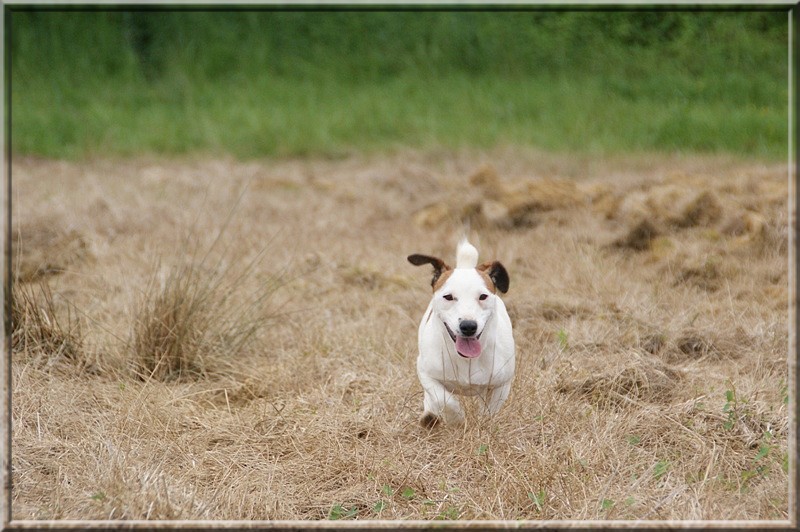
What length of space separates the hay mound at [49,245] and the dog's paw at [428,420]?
366 cm

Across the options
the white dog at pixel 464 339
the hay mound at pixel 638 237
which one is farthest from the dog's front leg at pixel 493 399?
the hay mound at pixel 638 237

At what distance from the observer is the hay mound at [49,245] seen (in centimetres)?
699

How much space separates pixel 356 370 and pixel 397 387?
0.43 metres

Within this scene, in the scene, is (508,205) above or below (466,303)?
above

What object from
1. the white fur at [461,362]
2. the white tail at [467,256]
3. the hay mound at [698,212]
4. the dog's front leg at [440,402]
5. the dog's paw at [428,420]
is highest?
the hay mound at [698,212]

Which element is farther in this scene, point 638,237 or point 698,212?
point 698,212

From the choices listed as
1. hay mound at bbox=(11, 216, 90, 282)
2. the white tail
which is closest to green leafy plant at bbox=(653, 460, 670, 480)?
the white tail

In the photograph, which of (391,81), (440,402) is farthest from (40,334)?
(391,81)

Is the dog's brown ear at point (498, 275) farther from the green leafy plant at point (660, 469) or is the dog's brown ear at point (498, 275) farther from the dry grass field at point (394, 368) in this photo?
the green leafy plant at point (660, 469)

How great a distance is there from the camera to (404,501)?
3.75m

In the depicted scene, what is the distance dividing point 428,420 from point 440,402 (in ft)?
0.83

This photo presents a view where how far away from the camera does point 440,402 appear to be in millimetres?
3854

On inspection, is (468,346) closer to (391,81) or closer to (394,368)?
(394,368)

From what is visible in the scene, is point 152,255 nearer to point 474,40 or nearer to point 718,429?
point 718,429
